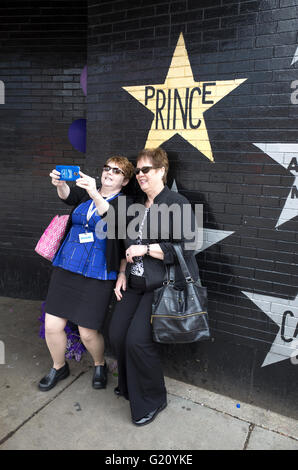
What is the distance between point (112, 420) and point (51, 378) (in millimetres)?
678

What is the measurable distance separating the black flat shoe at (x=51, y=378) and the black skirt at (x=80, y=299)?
565mm

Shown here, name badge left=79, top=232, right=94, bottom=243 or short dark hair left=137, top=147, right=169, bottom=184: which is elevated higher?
short dark hair left=137, top=147, right=169, bottom=184

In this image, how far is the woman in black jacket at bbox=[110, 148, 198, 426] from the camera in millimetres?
2650

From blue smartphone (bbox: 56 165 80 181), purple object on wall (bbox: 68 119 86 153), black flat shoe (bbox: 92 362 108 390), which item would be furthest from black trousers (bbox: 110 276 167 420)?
purple object on wall (bbox: 68 119 86 153)

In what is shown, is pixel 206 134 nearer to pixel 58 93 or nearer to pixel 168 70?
pixel 168 70

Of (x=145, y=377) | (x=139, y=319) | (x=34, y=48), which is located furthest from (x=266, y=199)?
(x=34, y=48)

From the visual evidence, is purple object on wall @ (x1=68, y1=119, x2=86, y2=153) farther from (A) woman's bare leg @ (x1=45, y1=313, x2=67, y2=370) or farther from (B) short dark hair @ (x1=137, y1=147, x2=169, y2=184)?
(A) woman's bare leg @ (x1=45, y1=313, x2=67, y2=370)

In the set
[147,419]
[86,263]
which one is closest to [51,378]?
[147,419]

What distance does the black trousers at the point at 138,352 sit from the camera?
2.69m

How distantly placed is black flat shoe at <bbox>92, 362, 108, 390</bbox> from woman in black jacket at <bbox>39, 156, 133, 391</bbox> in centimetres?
24

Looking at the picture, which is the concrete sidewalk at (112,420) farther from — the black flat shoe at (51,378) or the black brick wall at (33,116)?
the black brick wall at (33,116)

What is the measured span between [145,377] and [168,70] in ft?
7.90

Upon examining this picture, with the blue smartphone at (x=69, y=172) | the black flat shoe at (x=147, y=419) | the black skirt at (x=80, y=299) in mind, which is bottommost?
the black flat shoe at (x=147, y=419)

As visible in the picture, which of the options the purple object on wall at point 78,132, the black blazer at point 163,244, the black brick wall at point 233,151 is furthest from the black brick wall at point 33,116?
the black blazer at point 163,244
